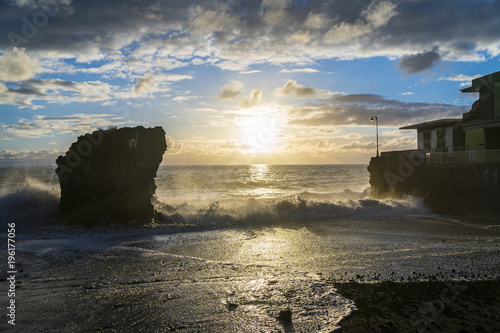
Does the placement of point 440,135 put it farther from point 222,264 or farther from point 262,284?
point 262,284

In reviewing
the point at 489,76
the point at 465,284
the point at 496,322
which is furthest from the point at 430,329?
the point at 489,76

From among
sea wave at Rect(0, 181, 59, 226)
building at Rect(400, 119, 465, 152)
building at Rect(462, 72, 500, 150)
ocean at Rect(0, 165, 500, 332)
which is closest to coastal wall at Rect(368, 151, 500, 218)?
ocean at Rect(0, 165, 500, 332)

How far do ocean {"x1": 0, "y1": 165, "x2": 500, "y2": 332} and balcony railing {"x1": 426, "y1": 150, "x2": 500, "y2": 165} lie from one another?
228 inches

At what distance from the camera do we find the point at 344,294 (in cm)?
709

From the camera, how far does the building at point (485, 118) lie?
26.5 metres

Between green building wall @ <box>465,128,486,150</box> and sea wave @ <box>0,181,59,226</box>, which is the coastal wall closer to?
green building wall @ <box>465,128,486,150</box>

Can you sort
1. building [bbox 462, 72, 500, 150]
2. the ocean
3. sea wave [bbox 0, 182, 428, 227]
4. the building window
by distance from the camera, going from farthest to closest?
the building window < building [bbox 462, 72, 500, 150] < sea wave [bbox 0, 182, 428, 227] < the ocean

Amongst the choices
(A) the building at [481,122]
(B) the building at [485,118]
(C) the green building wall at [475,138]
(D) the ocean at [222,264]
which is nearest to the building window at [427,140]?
(A) the building at [481,122]

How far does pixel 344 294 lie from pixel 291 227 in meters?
9.87

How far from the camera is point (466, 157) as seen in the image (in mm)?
22453

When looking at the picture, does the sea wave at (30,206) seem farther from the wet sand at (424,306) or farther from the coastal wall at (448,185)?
the coastal wall at (448,185)

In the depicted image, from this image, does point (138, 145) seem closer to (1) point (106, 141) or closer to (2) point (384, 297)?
(1) point (106, 141)

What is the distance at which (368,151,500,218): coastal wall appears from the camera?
66.9 ft

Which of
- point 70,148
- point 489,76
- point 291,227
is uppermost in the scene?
point 489,76
